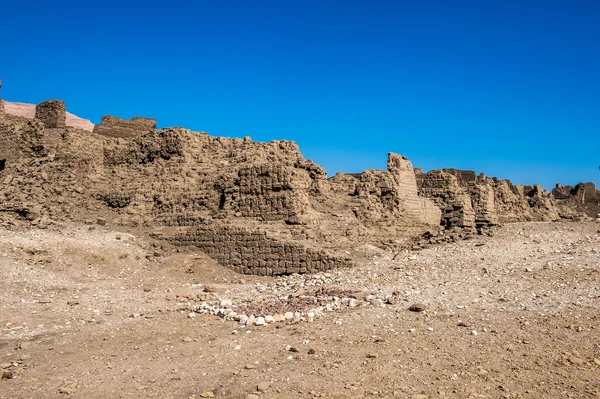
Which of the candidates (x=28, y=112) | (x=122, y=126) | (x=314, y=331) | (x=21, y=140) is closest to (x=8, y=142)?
(x=21, y=140)

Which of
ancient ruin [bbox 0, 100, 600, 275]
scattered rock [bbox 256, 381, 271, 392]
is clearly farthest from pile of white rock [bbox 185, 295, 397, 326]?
ancient ruin [bbox 0, 100, 600, 275]

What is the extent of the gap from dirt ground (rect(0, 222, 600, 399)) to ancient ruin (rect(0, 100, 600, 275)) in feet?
4.06

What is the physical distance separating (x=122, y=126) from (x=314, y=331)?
16703 millimetres

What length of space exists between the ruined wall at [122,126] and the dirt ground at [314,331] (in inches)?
349

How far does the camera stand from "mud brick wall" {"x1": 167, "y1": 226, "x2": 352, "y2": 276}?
42.6 ft

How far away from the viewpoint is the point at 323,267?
42.4 feet

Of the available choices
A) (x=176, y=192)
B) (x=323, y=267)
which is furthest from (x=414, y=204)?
(x=176, y=192)

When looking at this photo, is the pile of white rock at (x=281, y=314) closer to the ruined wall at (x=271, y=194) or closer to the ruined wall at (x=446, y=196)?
the ruined wall at (x=271, y=194)

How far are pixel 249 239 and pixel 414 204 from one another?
729cm

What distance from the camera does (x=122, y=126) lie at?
71.4 feet

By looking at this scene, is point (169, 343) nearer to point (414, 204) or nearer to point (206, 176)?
point (206, 176)

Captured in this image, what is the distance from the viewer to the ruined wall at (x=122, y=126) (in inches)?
840

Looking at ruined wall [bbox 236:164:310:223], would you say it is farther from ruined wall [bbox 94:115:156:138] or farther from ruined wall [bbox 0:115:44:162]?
ruined wall [bbox 94:115:156:138]

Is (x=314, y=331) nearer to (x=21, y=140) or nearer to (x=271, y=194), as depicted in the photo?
(x=271, y=194)
